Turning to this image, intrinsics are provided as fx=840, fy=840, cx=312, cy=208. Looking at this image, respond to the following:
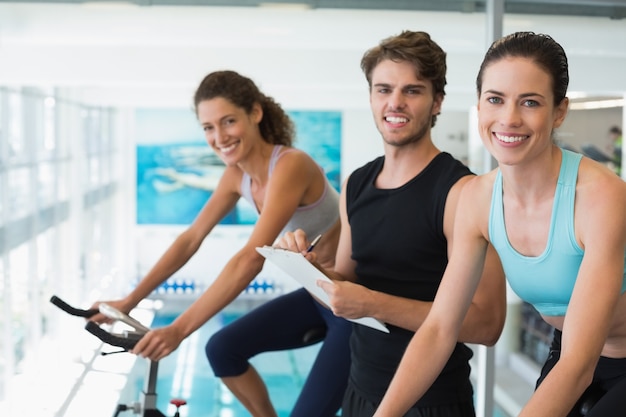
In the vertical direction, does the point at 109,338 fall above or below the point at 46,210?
above

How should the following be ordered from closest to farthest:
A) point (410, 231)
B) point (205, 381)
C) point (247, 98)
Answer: point (410, 231) < point (247, 98) < point (205, 381)

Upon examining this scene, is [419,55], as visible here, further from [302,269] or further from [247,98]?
[247,98]

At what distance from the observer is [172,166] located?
638cm

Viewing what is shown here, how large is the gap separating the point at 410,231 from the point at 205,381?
206cm

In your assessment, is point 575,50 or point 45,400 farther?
point 45,400

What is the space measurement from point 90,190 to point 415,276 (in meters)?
6.78

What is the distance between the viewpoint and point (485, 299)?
1.96 m

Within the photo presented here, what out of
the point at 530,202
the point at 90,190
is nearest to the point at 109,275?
the point at 90,190

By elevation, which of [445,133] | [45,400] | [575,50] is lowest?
→ [45,400]

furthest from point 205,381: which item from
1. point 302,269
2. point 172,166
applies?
point 172,166

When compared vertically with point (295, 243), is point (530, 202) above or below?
above

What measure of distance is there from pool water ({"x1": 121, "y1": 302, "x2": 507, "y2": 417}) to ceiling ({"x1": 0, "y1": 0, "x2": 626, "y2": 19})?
1350mm

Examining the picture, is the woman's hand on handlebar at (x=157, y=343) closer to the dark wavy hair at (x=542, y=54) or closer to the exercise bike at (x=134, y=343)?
the exercise bike at (x=134, y=343)

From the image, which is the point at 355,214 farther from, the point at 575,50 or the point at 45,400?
the point at 45,400
